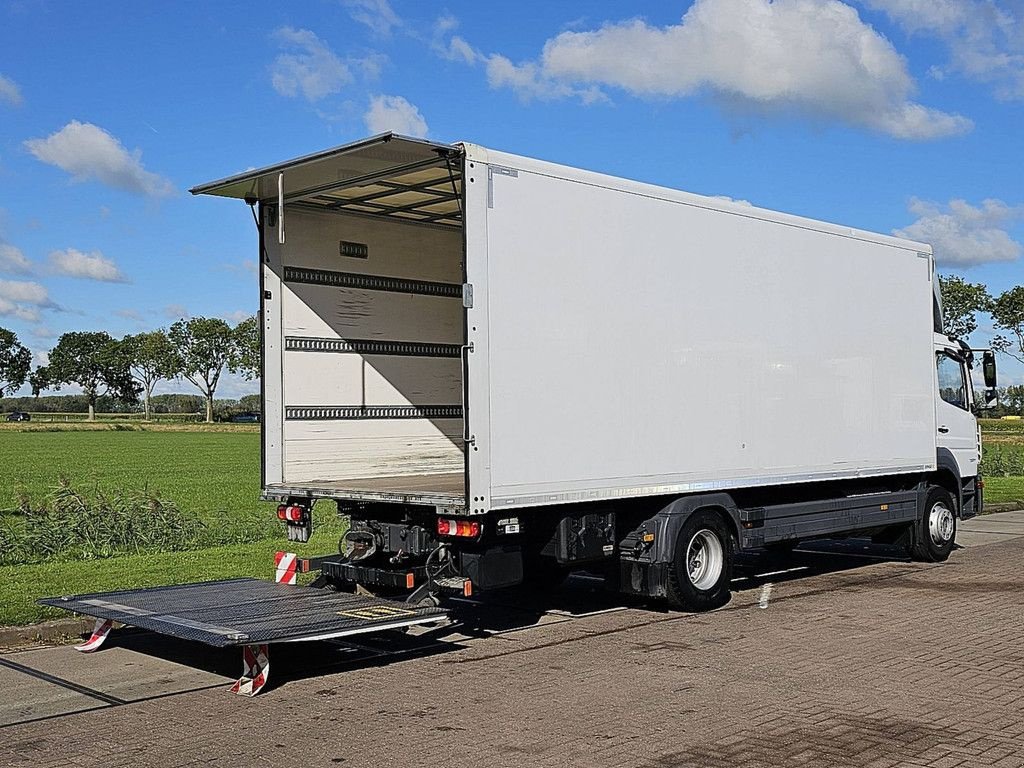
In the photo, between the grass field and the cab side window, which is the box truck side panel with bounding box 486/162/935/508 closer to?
the cab side window

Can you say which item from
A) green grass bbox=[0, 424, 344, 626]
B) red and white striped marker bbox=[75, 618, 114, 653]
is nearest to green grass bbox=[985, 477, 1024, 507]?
green grass bbox=[0, 424, 344, 626]

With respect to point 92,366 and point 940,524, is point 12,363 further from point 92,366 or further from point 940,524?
point 940,524

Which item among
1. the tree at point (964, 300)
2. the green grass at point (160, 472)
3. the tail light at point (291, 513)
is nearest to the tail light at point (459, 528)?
the tail light at point (291, 513)

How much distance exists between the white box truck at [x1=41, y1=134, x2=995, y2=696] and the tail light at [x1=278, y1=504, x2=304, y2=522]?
0.02 metres

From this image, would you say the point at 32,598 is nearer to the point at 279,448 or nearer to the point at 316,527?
the point at 279,448

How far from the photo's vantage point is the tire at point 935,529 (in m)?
14.1

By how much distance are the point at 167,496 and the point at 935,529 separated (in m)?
19.3

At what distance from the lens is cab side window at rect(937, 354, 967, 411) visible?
47.0ft

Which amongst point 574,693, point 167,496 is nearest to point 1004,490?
point 167,496

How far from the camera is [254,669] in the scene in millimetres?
7742

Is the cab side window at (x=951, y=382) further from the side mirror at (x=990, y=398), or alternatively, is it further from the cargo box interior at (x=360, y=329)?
the cargo box interior at (x=360, y=329)

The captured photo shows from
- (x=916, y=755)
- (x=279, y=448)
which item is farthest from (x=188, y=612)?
(x=916, y=755)

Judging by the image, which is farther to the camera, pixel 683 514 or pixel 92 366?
pixel 92 366

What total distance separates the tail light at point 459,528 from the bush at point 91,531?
682 cm
